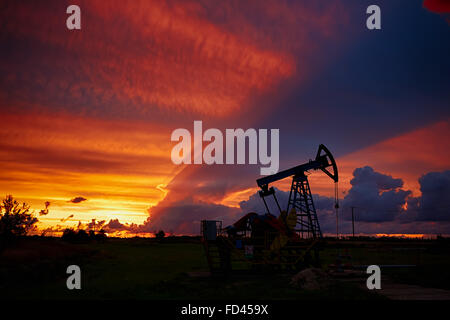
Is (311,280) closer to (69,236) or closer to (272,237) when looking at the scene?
(272,237)

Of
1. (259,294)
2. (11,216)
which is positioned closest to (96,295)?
(259,294)

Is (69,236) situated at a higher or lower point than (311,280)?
lower

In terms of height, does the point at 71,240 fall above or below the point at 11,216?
below

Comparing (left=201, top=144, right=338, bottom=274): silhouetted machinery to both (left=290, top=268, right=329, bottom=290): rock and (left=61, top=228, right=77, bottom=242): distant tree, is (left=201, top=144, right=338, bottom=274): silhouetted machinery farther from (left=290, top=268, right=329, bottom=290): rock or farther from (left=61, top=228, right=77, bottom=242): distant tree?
(left=61, top=228, right=77, bottom=242): distant tree

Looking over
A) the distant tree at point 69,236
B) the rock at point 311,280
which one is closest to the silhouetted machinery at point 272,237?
the rock at point 311,280

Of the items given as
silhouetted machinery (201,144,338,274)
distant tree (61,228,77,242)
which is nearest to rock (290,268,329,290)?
silhouetted machinery (201,144,338,274)

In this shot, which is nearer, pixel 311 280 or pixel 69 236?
pixel 311 280

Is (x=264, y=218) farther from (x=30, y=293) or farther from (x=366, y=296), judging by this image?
(x=30, y=293)

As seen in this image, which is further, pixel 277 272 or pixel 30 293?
pixel 277 272

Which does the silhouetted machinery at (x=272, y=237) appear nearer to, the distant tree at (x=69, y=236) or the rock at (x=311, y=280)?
the rock at (x=311, y=280)

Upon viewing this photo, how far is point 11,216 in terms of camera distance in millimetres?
46000

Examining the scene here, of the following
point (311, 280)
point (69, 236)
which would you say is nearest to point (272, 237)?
point (311, 280)

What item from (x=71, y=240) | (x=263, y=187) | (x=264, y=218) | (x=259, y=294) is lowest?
(x=71, y=240)

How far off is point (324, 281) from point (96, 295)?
10.8 m
